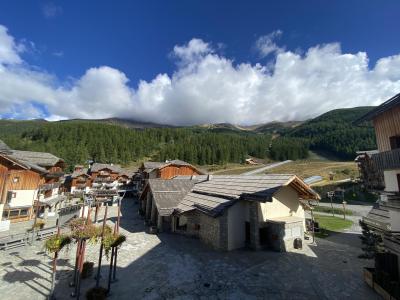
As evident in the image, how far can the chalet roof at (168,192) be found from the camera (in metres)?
27.1

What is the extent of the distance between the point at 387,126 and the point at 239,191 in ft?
42.3

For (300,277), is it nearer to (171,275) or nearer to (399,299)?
(399,299)

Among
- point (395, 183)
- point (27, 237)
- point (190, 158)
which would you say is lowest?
point (27, 237)

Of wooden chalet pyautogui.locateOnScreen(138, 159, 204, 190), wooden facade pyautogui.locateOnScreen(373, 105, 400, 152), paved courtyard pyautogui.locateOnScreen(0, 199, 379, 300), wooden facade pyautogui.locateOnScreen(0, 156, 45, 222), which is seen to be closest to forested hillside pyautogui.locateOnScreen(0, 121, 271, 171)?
wooden chalet pyautogui.locateOnScreen(138, 159, 204, 190)

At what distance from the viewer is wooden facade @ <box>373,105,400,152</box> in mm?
15039

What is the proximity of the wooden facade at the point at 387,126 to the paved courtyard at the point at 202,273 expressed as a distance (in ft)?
30.3

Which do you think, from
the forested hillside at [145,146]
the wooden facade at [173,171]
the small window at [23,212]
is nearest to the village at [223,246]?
the small window at [23,212]

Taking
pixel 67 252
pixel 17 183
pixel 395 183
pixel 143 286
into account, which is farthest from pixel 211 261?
pixel 17 183

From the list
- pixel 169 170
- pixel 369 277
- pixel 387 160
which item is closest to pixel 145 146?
pixel 169 170

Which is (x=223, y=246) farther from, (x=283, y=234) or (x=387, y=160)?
(x=387, y=160)

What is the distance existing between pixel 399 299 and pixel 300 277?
5063 mm

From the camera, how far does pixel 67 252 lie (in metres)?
19.8

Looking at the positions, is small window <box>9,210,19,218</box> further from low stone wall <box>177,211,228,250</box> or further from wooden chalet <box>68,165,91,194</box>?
wooden chalet <box>68,165,91,194</box>

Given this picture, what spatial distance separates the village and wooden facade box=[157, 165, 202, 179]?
26652mm
